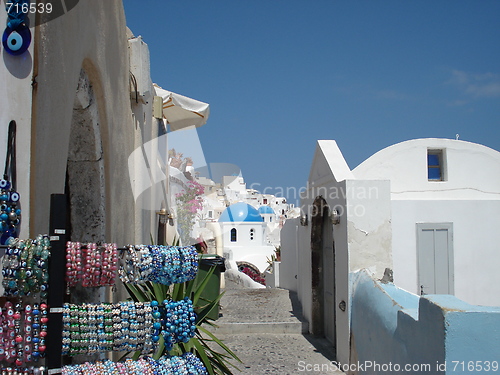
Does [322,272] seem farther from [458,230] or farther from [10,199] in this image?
[10,199]

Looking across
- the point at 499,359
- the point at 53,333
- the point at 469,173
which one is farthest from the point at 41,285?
the point at 469,173

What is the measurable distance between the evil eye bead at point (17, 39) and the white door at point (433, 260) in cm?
699

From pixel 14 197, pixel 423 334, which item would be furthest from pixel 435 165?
pixel 14 197

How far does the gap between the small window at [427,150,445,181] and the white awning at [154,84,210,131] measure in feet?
15.4

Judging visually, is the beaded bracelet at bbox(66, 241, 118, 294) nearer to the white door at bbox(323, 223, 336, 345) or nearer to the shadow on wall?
the shadow on wall

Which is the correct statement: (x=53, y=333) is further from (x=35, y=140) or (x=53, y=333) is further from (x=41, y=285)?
(x=35, y=140)

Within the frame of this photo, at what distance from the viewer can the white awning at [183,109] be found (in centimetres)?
1030

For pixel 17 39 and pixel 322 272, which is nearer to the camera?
pixel 17 39

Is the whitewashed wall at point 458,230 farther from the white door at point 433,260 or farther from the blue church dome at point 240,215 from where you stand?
the blue church dome at point 240,215

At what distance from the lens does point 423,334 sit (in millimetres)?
3957

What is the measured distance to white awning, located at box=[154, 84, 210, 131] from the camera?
10305 millimetres

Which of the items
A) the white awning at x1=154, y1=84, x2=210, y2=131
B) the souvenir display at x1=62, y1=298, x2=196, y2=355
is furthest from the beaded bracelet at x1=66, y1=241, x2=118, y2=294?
the white awning at x1=154, y1=84, x2=210, y2=131

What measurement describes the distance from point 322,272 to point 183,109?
4.52 meters

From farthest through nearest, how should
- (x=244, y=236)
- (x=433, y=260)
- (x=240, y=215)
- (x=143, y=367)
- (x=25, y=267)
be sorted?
(x=240, y=215), (x=244, y=236), (x=433, y=260), (x=143, y=367), (x=25, y=267)
